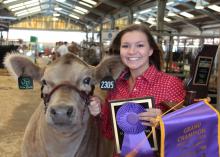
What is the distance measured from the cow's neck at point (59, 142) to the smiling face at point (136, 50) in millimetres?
583

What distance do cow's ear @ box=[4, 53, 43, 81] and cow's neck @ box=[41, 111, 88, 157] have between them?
0.42 metres

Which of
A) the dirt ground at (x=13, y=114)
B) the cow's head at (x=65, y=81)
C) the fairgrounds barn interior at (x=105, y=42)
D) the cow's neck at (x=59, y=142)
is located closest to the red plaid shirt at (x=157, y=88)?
the fairgrounds barn interior at (x=105, y=42)

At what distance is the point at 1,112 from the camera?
23.8ft


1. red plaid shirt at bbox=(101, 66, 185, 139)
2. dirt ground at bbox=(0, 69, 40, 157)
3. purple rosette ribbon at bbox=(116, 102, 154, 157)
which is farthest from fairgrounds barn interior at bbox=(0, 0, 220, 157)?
purple rosette ribbon at bbox=(116, 102, 154, 157)

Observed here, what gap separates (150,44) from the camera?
2.40 m

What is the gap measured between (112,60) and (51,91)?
0.48m

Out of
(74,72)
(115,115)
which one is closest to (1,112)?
(74,72)

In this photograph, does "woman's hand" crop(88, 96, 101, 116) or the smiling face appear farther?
"woman's hand" crop(88, 96, 101, 116)

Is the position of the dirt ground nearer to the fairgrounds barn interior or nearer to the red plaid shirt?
the fairgrounds barn interior

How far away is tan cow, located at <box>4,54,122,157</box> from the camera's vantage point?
224 centimetres

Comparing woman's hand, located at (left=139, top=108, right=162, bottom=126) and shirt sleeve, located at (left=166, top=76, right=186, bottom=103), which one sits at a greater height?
shirt sleeve, located at (left=166, top=76, right=186, bottom=103)

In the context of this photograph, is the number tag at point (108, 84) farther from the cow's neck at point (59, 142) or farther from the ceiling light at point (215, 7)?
the ceiling light at point (215, 7)

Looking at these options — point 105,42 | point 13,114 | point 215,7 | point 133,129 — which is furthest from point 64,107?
point 215,7

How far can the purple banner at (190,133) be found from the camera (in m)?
1.74
